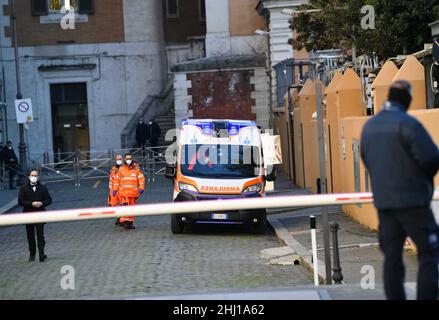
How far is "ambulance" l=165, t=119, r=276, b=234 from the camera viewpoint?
2269 cm

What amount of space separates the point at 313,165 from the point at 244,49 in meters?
22.1

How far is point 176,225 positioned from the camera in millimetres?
22438

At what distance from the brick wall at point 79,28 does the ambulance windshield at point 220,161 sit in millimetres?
30801

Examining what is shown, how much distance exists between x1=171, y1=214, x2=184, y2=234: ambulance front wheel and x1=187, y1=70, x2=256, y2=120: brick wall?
28156 millimetres

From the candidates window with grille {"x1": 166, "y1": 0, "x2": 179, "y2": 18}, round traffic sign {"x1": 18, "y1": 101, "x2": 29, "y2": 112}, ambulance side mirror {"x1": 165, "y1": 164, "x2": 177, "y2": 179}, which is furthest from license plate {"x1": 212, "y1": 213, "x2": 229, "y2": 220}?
window with grille {"x1": 166, "y1": 0, "x2": 179, "y2": 18}

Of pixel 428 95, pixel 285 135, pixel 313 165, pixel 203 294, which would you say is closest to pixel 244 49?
pixel 285 135

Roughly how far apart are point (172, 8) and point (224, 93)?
7102 millimetres

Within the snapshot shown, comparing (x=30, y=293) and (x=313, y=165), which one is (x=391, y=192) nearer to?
(x=30, y=293)

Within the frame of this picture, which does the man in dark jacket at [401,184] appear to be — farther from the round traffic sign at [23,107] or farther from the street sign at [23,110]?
the round traffic sign at [23,107]

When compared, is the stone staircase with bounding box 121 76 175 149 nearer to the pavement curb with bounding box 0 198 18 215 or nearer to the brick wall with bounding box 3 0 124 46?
the brick wall with bounding box 3 0 124 46

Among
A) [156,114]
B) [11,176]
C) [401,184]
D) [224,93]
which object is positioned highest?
[224,93]

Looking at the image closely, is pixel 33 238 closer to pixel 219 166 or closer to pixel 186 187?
pixel 186 187

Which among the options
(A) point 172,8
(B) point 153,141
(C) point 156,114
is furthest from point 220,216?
(A) point 172,8

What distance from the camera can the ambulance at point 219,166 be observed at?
74.4ft
